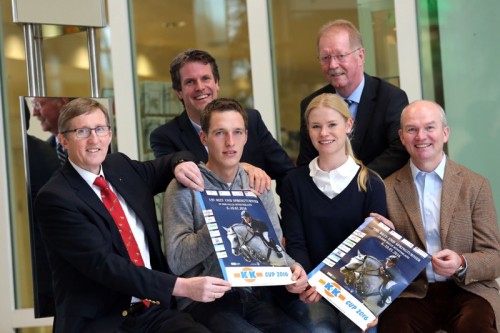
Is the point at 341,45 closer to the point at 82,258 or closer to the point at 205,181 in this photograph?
the point at 205,181

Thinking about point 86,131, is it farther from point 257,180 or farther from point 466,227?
point 466,227

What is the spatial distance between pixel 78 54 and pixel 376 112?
3368 mm

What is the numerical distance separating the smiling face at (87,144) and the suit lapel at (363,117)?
1.34 m

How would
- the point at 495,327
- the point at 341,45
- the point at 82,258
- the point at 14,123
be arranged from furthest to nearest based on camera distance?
the point at 14,123 < the point at 341,45 < the point at 495,327 < the point at 82,258

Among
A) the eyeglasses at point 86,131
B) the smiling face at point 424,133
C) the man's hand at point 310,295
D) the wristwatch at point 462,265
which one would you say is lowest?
the man's hand at point 310,295

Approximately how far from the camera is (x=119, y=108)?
6527mm

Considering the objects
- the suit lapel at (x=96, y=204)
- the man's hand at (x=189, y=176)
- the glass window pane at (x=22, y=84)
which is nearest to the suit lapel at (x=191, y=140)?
the man's hand at (x=189, y=176)

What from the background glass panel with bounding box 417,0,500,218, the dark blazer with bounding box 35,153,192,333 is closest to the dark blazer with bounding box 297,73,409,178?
the dark blazer with bounding box 35,153,192,333

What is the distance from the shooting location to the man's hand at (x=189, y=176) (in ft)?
11.0

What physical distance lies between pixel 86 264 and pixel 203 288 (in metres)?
0.48

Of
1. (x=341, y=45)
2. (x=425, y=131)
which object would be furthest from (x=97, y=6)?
(x=425, y=131)

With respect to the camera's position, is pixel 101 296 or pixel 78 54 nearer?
pixel 101 296

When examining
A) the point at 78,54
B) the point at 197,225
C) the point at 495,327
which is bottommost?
the point at 495,327

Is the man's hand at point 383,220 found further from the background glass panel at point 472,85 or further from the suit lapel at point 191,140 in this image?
the background glass panel at point 472,85
